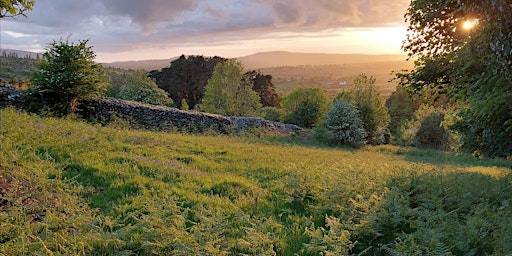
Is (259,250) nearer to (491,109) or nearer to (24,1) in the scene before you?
(491,109)

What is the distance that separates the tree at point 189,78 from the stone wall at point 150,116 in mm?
33550

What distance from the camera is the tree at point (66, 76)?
17438 mm

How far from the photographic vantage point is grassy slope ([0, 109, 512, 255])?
4559mm

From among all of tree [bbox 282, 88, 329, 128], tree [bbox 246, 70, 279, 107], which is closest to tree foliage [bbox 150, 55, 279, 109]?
tree [bbox 246, 70, 279, 107]

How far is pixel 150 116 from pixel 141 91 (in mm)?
15772

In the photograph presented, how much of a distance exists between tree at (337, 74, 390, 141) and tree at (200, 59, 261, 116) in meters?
13.7

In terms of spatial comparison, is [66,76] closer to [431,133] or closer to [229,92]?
[229,92]

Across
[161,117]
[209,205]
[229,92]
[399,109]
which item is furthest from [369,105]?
[209,205]

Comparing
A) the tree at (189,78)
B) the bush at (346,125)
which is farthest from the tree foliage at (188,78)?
the bush at (346,125)

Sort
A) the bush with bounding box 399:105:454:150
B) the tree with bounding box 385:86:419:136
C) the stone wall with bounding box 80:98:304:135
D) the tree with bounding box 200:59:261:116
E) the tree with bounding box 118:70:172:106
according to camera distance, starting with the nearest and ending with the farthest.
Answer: the stone wall with bounding box 80:98:304:135 < the tree with bounding box 118:70:172:106 < the bush with bounding box 399:105:454:150 < the tree with bounding box 200:59:261:116 < the tree with bounding box 385:86:419:136

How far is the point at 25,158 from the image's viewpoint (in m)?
8.05

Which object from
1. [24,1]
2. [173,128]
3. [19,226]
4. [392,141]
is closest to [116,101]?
[173,128]

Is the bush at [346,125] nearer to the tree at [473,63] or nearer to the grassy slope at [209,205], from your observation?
the tree at [473,63]

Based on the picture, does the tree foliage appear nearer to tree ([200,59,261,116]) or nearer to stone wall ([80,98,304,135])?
tree ([200,59,261,116])
